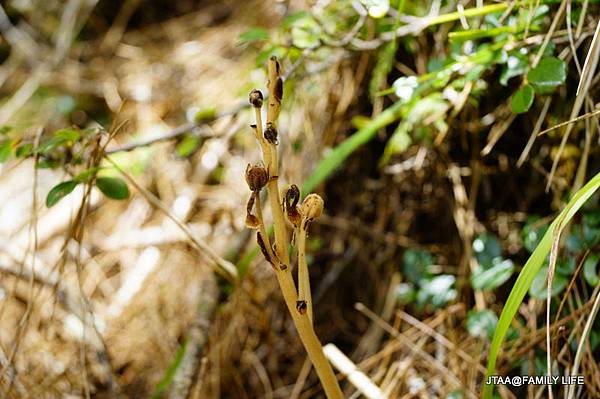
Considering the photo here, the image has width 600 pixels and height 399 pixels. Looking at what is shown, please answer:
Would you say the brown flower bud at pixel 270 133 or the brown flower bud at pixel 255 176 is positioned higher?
the brown flower bud at pixel 270 133

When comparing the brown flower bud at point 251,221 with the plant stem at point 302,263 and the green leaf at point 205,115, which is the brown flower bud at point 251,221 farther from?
the green leaf at point 205,115

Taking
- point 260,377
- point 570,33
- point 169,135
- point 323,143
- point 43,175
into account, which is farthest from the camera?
point 43,175

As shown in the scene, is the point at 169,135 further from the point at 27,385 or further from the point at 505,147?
the point at 505,147

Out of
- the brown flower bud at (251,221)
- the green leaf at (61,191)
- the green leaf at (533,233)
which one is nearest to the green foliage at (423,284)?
the green leaf at (533,233)

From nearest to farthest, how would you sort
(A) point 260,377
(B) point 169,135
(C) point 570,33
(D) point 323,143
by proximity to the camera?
(C) point 570,33
(B) point 169,135
(A) point 260,377
(D) point 323,143

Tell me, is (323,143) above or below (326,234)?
above

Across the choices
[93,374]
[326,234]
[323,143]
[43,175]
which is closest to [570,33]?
[323,143]

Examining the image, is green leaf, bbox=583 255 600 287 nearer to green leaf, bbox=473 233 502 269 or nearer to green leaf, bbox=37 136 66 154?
green leaf, bbox=473 233 502 269
